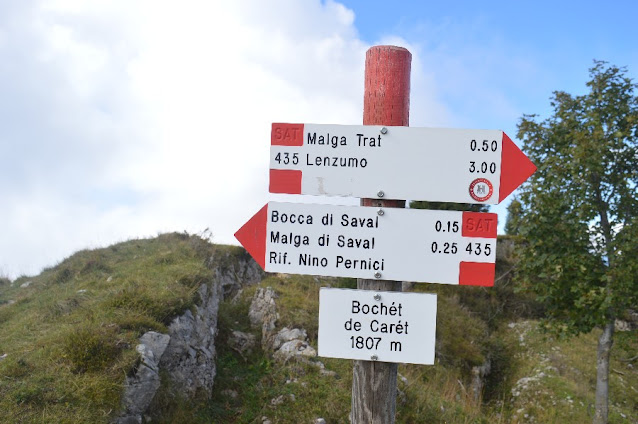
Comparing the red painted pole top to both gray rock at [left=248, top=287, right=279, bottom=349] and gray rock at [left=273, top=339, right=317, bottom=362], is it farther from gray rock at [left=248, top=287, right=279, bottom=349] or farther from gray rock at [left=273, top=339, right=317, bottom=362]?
gray rock at [left=248, top=287, right=279, bottom=349]

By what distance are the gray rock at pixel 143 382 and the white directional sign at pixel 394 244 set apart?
3464 mm

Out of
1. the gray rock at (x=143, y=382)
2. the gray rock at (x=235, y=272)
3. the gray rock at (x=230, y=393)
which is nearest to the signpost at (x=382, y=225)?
the gray rock at (x=143, y=382)

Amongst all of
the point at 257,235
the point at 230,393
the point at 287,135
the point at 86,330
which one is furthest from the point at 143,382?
the point at 287,135

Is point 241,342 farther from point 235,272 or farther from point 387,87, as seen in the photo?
point 387,87

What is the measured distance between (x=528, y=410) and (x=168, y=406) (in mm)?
8332

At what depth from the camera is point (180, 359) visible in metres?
6.91

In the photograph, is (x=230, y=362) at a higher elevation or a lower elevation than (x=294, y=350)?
lower

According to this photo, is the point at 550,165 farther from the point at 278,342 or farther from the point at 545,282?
the point at 278,342

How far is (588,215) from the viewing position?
995 cm

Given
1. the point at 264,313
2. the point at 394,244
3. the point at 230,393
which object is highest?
the point at 394,244

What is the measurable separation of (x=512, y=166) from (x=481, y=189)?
0.89 ft

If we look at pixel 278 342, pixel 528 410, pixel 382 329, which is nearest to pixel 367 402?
pixel 382 329

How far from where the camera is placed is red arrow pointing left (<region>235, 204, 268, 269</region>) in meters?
3.37

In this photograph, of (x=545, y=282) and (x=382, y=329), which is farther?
(x=545, y=282)
